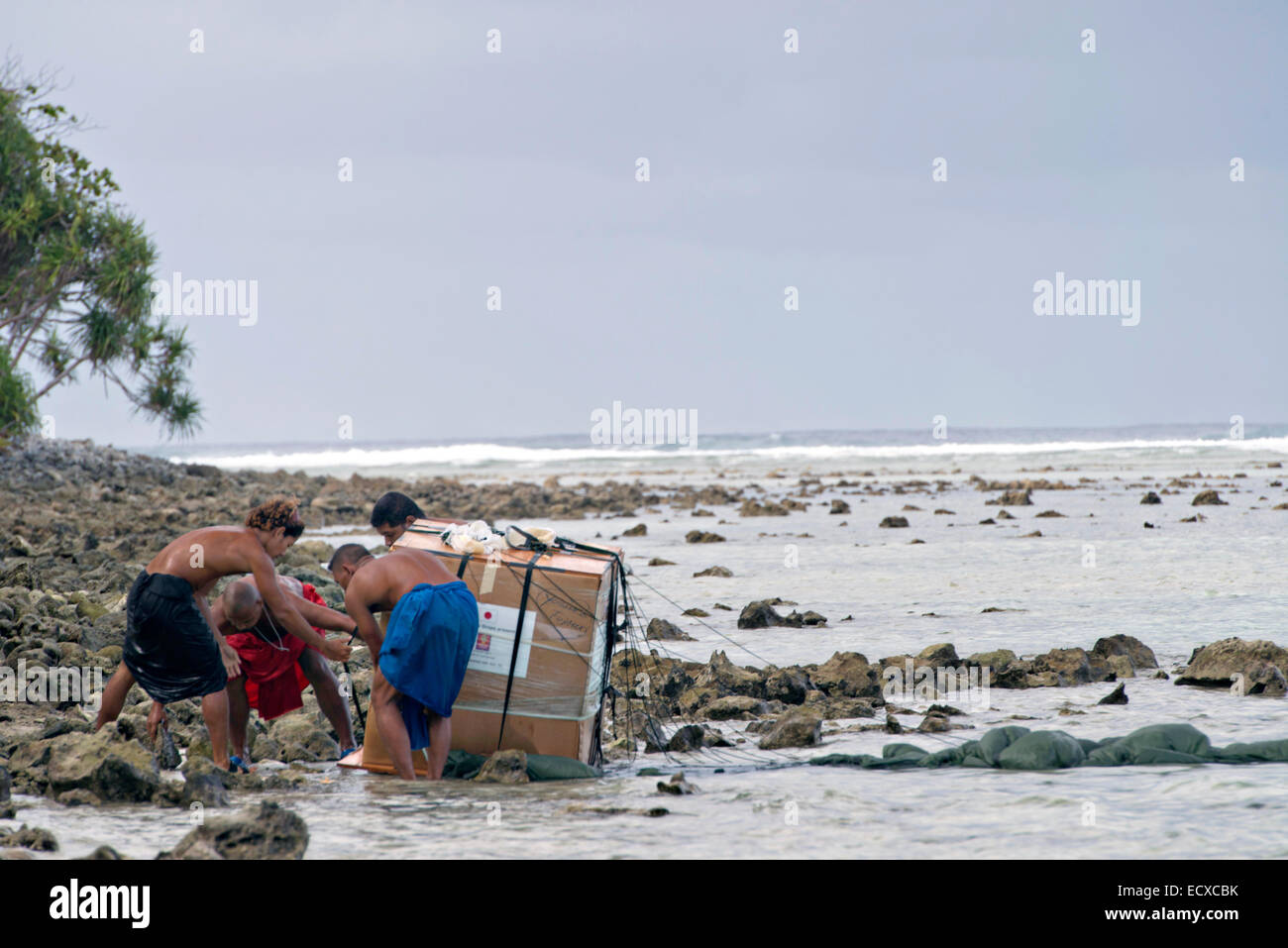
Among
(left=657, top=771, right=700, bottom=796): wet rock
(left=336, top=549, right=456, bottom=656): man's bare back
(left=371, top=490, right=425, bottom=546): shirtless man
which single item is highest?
(left=371, top=490, right=425, bottom=546): shirtless man

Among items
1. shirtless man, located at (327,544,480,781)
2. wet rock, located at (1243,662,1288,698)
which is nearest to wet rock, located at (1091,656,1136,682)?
wet rock, located at (1243,662,1288,698)

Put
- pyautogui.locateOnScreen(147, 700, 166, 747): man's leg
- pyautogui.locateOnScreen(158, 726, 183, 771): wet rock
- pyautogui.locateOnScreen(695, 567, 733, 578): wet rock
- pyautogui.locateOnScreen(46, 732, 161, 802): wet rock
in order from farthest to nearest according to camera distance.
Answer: pyautogui.locateOnScreen(695, 567, 733, 578): wet rock, pyautogui.locateOnScreen(147, 700, 166, 747): man's leg, pyautogui.locateOnScreen(158, 726, 183, 771): wet rock, pyautogui.locateOnScreen(46, 732, 161, 802): wet rock

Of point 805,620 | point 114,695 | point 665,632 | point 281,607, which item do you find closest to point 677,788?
point 281,607

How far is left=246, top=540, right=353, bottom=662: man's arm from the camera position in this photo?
5.78 meters

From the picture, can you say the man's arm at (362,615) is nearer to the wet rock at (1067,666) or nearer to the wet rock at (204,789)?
the wet rock at (204,789)

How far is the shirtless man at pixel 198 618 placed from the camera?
5871 millimetres

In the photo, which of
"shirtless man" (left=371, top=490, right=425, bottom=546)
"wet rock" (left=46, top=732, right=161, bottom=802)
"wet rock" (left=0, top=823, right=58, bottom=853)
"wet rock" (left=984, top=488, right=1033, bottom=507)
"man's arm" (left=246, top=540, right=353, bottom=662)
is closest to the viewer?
"wet rock" (left=0, top=823, right=58, bottom=853)

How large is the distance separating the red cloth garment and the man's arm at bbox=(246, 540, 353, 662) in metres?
0.50

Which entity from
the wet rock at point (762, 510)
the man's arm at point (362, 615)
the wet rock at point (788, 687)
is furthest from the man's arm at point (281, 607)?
the wet rock at point (762, 510)

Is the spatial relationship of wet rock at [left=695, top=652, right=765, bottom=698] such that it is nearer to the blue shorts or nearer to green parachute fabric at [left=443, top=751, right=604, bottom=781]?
green parachute fabric at [left=443, top=751, right=604, bottom=781]

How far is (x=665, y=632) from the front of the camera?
381 inches

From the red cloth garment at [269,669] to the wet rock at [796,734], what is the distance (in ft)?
8.30
